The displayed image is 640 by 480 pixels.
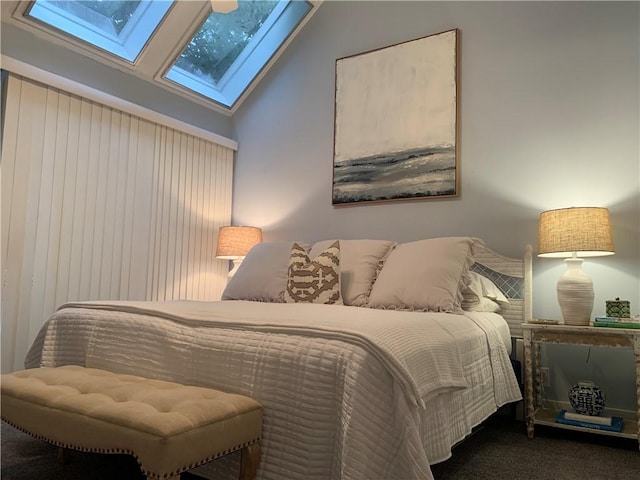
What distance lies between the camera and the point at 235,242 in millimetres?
3906

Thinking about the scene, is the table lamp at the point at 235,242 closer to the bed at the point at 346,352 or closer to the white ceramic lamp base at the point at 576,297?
the bed at the point at 346,352

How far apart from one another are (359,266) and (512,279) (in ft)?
3.04

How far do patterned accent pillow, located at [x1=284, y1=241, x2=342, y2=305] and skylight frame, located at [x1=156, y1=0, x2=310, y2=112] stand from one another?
1.99 meters

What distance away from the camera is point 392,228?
348 centimetres

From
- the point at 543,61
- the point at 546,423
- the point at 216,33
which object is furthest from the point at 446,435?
the point at 216,33

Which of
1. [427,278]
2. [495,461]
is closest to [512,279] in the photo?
[427,278]

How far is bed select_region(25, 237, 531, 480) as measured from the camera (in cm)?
140

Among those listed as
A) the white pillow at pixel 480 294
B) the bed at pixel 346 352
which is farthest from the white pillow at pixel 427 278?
the white pillow at pixel 480 294

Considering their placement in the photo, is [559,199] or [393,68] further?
[393,68]

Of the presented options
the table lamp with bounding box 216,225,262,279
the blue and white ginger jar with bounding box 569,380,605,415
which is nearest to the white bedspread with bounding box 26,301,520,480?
the blue and white ginger jar with bounding box 569,380,605,415

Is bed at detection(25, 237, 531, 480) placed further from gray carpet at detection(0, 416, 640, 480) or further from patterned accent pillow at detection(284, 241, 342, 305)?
gray carpet at detection(0, 416, 640, 480)

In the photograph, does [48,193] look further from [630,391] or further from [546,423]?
[630,391]

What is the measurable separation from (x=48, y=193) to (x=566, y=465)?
10.4 ft

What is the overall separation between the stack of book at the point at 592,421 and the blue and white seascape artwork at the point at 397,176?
147 centimetres
